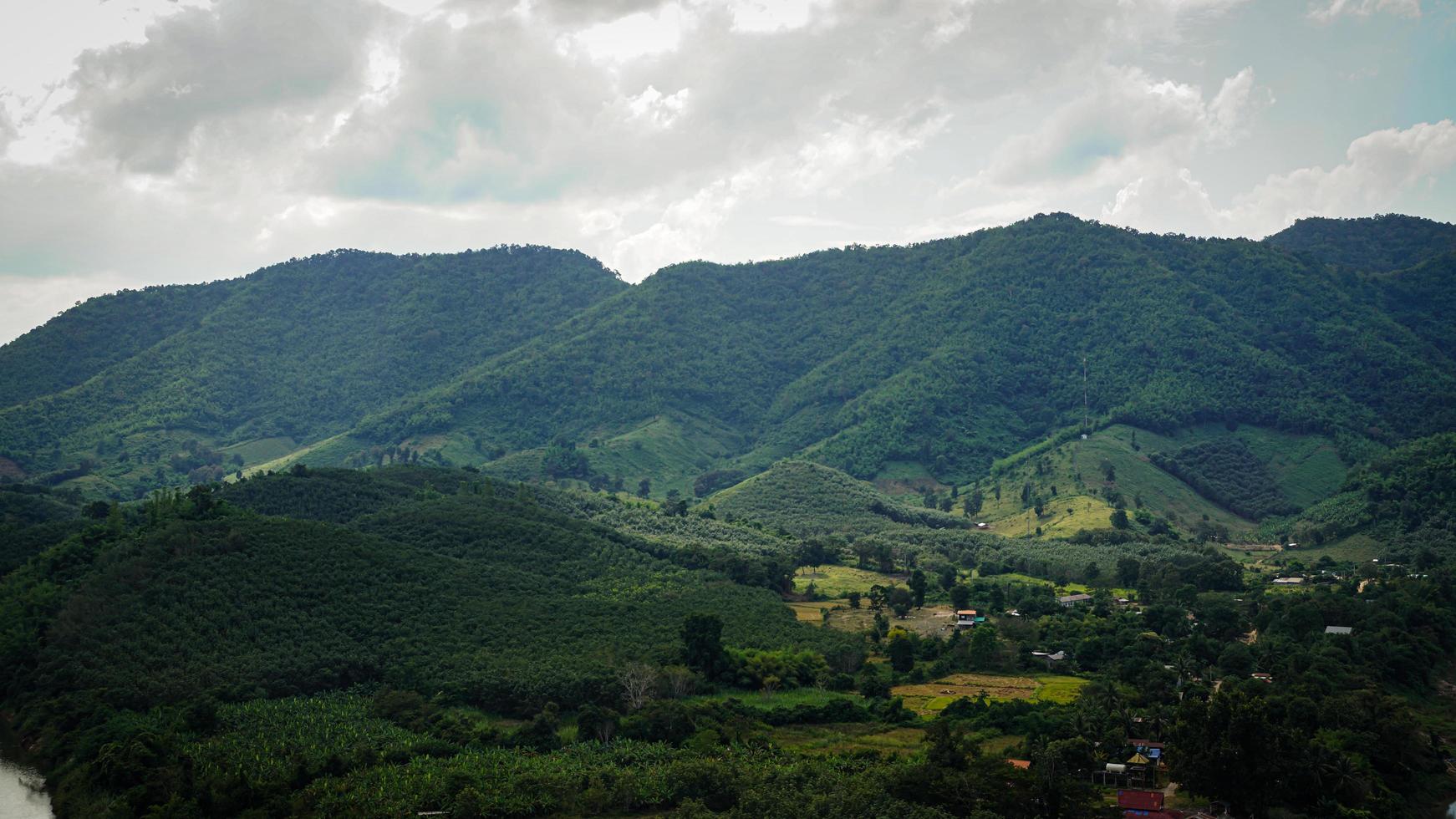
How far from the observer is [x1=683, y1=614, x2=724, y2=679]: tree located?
73.2 metres

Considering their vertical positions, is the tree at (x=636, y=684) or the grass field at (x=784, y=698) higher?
the tree at (x=636, y=684)

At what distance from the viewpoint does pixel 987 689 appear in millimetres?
73375

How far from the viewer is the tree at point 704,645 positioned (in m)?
73.2

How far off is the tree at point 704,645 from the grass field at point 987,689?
11.4 meters

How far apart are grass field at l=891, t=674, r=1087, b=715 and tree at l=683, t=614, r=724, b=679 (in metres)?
11.4

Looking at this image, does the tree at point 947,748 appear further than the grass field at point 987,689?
No

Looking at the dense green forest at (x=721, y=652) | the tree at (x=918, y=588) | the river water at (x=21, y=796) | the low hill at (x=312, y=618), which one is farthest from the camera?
the tree at (x=918, y=588)

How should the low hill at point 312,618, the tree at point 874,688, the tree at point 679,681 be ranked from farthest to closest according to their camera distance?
the tree at point 874,688 < the tree at point 679,681 < the low hill at point 312,618

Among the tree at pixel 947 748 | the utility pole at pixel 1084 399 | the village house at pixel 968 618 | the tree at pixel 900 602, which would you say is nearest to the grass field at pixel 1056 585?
the village house at pixel 968 618

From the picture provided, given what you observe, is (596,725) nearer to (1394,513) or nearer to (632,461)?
(1394,513)

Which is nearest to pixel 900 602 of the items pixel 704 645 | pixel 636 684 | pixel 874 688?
pixel 874 688

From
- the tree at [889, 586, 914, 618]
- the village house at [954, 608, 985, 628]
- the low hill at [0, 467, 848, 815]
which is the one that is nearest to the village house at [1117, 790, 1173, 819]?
the low hill at [0, 467, 848, 815]

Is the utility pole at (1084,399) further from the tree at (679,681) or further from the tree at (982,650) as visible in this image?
the tree at (679,681)

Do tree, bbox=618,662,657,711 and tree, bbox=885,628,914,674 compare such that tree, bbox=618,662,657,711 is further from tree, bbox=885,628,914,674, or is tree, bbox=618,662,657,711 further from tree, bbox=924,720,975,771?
tree, bbox=885,628,914,674
